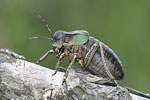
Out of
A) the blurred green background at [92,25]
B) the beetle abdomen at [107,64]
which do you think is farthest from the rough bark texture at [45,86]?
the blurred green background at [92,25]

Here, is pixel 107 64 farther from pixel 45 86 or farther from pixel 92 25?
pixel 92 25

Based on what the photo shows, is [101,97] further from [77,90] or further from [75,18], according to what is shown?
[75,18]

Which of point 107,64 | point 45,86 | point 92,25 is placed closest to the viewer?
point 45,86

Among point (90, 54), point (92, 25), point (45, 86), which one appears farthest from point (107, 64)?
point (92, 25)

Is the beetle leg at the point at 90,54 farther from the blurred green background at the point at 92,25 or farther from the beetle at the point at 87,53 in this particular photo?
the blurred green background at the point at 92,25

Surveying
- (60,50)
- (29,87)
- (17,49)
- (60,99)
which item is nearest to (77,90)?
(60,99)

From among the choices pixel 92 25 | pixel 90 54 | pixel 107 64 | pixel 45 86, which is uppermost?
pixel 92 25
